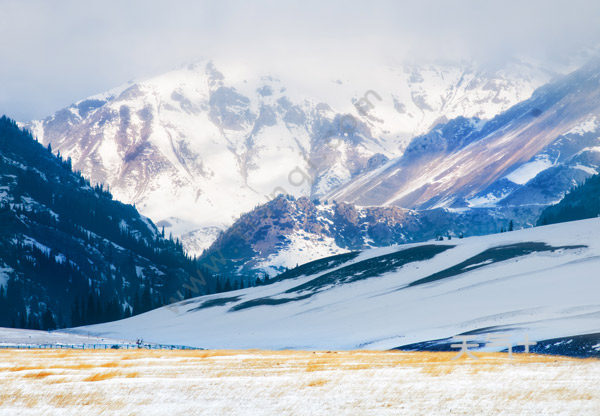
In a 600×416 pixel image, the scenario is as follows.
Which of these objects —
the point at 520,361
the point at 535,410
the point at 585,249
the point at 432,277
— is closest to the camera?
the point at 535,410

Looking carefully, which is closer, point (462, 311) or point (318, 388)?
point (318, 388)

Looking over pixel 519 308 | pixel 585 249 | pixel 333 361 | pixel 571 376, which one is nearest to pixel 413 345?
pixel 519 308

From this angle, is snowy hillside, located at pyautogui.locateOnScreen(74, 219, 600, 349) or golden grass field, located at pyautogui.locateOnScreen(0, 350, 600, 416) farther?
snowy hillside, located at pyautogui.locateOnScreen(74, 219, 600, 349)

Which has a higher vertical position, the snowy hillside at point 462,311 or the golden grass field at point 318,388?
the golden grass field at point 318,388

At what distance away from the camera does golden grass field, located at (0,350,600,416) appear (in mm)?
38188

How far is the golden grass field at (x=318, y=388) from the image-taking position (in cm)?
3819

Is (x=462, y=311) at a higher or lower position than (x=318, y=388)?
lower

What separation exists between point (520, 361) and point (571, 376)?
23.4 feet

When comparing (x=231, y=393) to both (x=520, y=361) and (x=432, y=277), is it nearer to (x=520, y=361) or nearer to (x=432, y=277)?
(x=520, y=361)

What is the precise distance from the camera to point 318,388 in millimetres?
42125

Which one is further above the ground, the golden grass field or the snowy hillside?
the golden grass field

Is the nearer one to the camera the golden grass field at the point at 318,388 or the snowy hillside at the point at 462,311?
the golden grass field at the point at 318,388

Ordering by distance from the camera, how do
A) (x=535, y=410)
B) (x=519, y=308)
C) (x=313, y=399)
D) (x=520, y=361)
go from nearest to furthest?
(x=535, y=410), (x=313, y=399), (x=520, y=361), (x=519, y=308)

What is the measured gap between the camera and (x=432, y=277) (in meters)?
199
